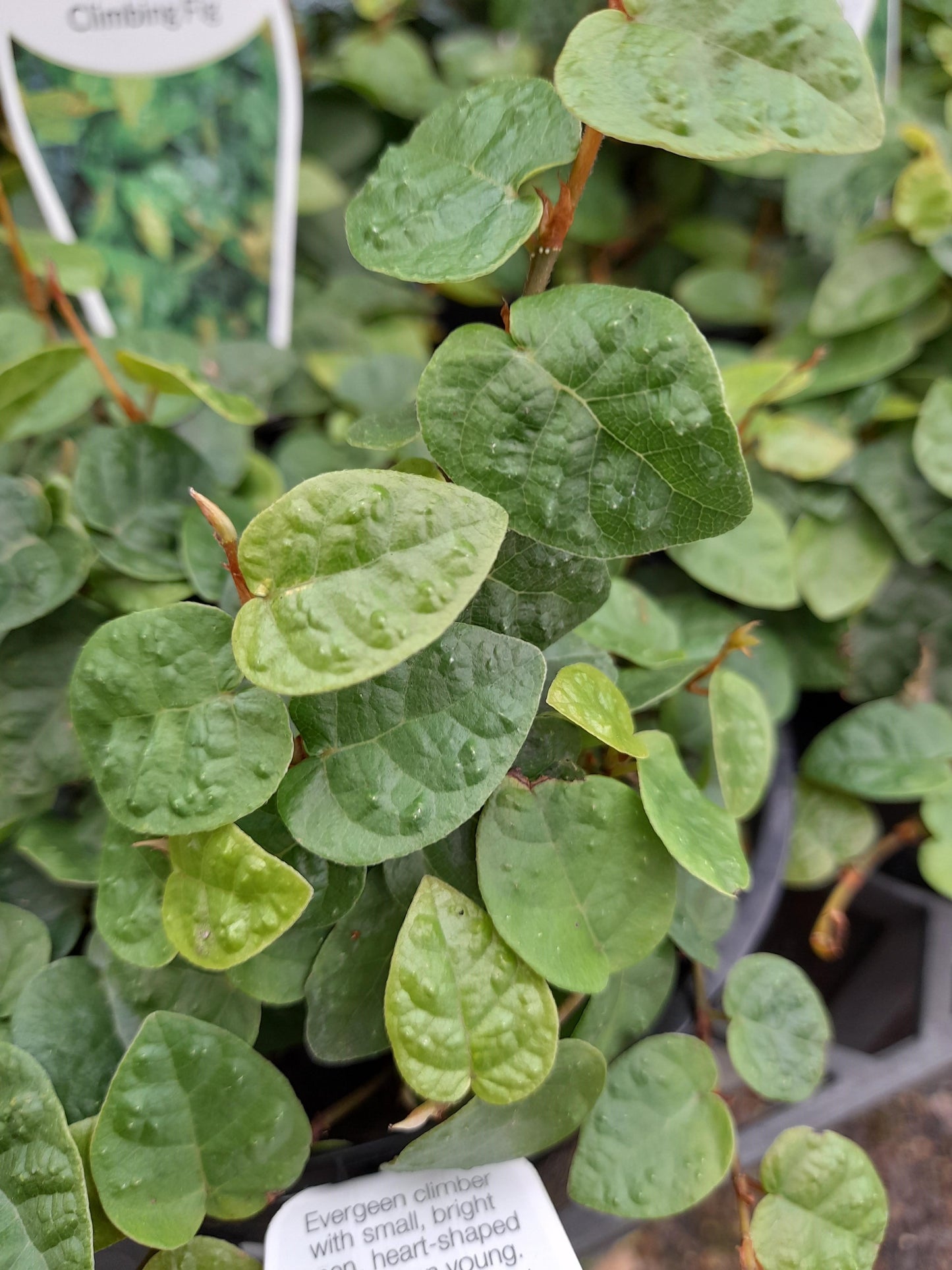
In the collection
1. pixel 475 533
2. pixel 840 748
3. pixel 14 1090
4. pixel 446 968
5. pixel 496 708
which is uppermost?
pixel 475 533

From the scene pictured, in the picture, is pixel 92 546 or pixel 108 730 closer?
pixel 108 730

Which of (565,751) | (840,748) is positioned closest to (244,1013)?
(565,751)

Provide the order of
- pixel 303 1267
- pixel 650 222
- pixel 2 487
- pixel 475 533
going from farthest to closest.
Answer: pixel 650 222, pixel 2 487, pixel 303 1267, pixel 475 533

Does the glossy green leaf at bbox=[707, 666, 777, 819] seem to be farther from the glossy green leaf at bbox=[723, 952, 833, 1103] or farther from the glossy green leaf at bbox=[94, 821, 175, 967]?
the glossy green leaf at bbox=[94, 821, 175, 967]

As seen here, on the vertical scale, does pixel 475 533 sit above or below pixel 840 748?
above

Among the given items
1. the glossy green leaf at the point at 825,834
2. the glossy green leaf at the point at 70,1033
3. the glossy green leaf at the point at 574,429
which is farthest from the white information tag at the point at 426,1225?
the glossy green leaf at the point at 825,834

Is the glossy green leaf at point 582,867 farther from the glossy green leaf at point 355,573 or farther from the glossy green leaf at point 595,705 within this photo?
the glossy green leaf at point 355,573

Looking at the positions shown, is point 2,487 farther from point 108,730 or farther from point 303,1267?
point 303,1267
